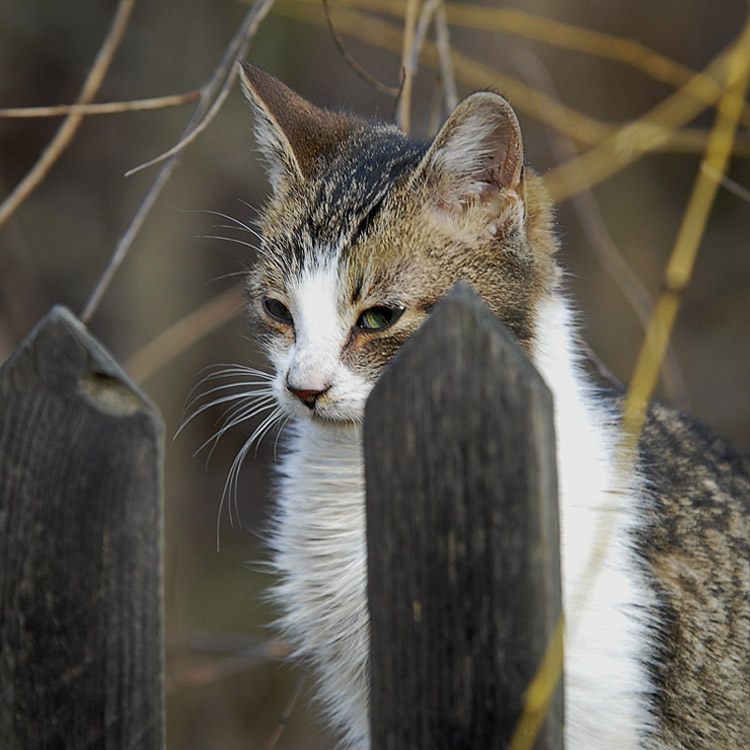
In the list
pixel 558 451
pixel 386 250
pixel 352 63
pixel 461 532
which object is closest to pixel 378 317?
pixel 386 250

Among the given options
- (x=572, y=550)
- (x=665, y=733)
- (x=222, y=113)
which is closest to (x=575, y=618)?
(x=572, y=550)

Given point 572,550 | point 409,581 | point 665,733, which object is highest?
point 572,550

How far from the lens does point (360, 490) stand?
87.7 inches

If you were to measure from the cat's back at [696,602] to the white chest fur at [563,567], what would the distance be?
0.39 ft

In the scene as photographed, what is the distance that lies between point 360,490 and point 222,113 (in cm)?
436

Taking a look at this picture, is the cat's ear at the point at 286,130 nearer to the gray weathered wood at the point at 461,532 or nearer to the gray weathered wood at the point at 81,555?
the gray weathered wood at the point at 81,555

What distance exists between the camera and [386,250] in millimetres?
2201

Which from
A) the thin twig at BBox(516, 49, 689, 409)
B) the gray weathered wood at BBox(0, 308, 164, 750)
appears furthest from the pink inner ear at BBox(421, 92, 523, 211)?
the gray weathered wood at BBox(0, 308, 164, 750)

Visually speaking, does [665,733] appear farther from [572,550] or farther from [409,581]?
[409,581]

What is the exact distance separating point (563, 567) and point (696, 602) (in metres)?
0.48

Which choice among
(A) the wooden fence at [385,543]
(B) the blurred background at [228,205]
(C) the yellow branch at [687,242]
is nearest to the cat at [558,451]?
(C) the yellow branch at [687,242]

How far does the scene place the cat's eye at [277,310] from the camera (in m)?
2.39

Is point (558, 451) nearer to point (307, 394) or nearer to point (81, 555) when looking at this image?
point (307, 394)

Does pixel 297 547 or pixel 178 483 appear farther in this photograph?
pixel 178 483
